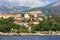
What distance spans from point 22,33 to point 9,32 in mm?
3119

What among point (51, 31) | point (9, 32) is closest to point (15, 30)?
point (9, 32)

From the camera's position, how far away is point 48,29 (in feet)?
257

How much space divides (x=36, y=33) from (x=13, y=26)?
7.85 metres

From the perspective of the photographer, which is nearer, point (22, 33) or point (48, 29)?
point (22, 33)

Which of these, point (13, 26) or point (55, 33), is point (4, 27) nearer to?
point (13, 26)

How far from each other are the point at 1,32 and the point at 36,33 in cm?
704

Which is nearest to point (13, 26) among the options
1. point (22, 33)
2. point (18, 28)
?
point (18, 28)

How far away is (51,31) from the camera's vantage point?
76312mm

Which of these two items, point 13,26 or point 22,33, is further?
point 13,26

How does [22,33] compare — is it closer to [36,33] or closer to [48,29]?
[36,33]

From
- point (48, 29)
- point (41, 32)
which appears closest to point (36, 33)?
point (41, 32)

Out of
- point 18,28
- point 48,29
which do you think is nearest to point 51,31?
point 48,29

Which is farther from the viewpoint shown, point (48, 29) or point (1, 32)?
point (48, 29)

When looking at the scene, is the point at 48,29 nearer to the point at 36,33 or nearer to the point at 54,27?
the point at 54,27
